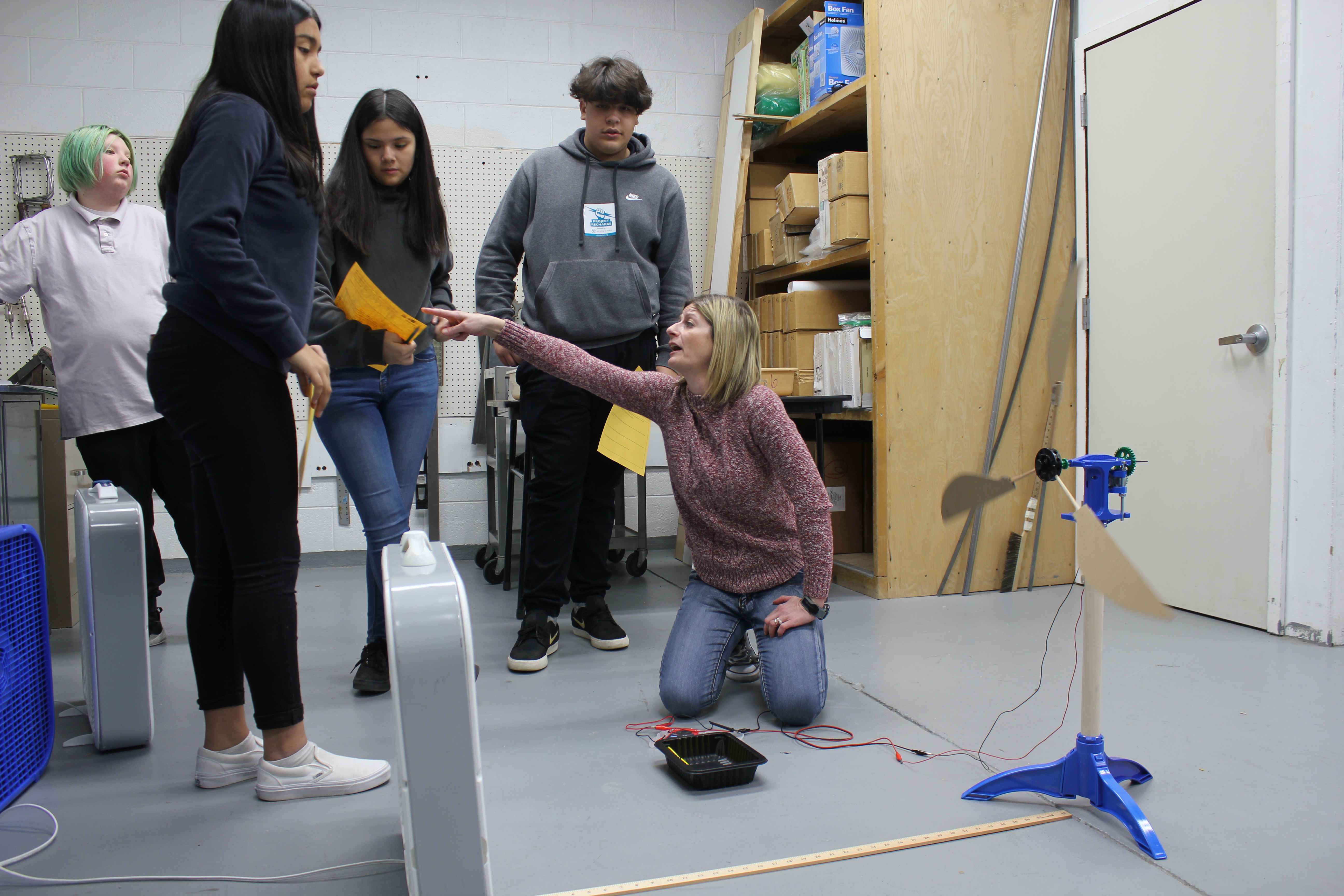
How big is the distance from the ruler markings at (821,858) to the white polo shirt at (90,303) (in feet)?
6.08

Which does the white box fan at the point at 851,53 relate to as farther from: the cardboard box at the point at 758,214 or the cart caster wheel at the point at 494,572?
the cart caster wheel at the point at 494,572

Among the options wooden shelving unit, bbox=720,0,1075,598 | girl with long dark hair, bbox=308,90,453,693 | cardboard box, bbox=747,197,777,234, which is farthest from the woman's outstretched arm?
cardboard box, bbox=747,197,777,234

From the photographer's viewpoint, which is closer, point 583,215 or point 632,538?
point 583,215

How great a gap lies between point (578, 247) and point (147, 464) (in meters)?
1.31

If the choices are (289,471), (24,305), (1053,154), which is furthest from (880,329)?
(24,305)

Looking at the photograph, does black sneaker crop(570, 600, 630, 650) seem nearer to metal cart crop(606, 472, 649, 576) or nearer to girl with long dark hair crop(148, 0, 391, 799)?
metal cart crop(606, 472, 649, 576)

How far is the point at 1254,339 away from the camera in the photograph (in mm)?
2611

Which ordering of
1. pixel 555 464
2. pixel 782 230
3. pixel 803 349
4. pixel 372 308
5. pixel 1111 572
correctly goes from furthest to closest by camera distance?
pixel 782 230 → pixel 803 349 → pixel 555 464 → pixel 372 308 → pixel 1111 572

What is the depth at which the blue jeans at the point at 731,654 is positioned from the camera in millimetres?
1875

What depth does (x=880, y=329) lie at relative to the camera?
309 centimetres

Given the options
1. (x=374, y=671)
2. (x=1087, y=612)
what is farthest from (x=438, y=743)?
(x=374, y=671)

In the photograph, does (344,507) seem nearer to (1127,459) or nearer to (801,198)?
(801,198)

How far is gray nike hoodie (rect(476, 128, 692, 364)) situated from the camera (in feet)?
7.93

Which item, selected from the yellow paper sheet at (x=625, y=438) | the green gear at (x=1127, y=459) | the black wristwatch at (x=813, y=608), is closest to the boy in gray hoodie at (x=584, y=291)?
the yellow paper sheet at (x=625, y=438)
